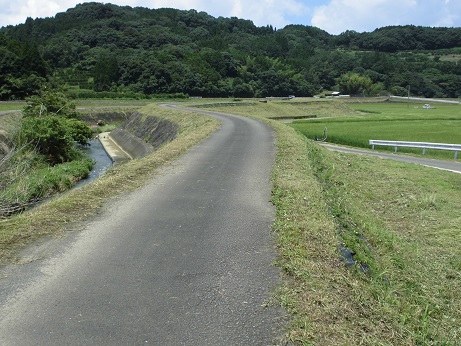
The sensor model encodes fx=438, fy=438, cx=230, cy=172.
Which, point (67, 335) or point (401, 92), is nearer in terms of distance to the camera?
point (67, 335)

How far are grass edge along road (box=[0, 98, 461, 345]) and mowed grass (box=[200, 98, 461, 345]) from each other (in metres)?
0.01

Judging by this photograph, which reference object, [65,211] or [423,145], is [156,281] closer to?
[65,211]

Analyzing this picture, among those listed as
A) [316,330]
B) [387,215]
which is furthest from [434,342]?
[387,215]

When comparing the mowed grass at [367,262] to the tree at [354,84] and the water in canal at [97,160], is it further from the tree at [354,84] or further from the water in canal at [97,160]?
the tree at [354,84]

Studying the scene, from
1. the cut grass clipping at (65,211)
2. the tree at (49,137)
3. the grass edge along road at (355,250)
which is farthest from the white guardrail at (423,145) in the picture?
the tree at (49,137)

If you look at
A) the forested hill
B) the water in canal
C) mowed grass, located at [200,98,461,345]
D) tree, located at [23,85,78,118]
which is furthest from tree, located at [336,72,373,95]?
mowed grass, located at [200,98,461,345]

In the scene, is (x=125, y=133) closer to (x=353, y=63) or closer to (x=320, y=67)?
(x=320, y=67)

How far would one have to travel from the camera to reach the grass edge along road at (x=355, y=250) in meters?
4.76

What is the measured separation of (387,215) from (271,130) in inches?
552

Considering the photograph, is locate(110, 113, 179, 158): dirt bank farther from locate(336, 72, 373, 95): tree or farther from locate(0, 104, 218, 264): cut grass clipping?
locate(336, 72, 373, 95): tree

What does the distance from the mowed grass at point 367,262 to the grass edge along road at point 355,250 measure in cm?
1

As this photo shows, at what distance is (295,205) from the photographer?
8.91 m

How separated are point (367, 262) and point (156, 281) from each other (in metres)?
3.31

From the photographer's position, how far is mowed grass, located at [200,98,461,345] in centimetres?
469
